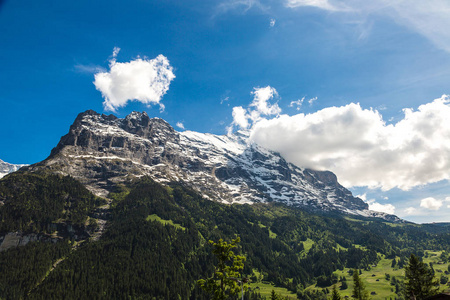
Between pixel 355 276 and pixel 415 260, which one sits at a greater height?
pixel 415 260

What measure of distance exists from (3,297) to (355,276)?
18949 centimetres

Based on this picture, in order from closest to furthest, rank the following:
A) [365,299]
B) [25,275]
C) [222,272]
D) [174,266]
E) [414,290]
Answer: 1. [222,272]
2. [414,290]
3. [365,299]
4. [25,275]
5. [174,266]

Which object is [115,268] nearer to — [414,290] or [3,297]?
[3,297]

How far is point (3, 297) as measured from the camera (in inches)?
6137

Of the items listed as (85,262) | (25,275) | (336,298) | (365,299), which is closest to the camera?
(336,298)

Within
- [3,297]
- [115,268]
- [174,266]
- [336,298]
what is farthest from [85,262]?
[336,298]

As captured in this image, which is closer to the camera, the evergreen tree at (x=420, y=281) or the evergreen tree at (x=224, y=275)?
the evergreen tree at (x=224, y=275)

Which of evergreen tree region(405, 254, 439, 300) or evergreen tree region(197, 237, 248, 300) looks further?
evergreen tree region(405, 254, 439, 300)

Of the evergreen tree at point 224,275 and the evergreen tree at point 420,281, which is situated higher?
the evergreen tree at point 224,275

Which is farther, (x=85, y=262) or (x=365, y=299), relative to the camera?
(x=85, y=262)

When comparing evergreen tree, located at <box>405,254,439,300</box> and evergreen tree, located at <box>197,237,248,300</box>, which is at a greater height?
evergreen tree, located at <box>197,237,248,300</box>

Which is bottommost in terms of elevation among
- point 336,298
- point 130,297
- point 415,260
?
point 130,297

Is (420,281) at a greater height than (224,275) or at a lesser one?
lesser

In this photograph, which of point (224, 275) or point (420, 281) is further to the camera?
point (420, 281)
